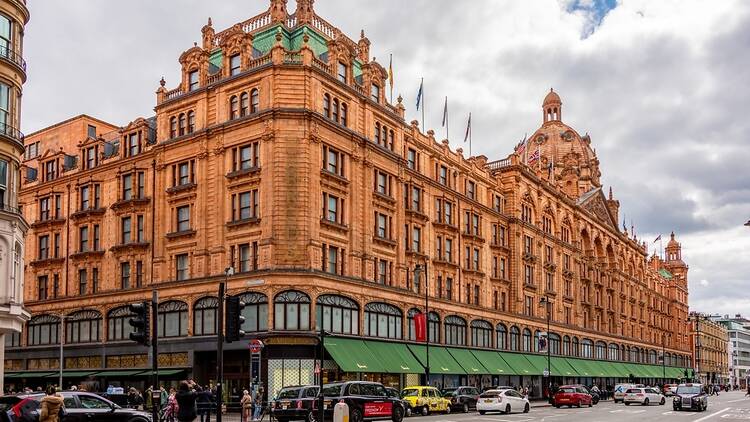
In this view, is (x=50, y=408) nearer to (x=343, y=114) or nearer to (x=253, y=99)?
(x=253, y=99)

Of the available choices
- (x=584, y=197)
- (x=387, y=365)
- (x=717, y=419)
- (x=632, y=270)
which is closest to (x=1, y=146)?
(x=387, y=365)

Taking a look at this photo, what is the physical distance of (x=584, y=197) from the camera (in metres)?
112

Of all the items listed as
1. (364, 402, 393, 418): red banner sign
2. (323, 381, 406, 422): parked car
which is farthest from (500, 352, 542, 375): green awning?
(364, 402, 393, 418): red banner sign

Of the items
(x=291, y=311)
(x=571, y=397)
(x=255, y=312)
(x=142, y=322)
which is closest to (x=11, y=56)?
(x=255, y=312)

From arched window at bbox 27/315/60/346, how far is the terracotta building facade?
0.18 metres

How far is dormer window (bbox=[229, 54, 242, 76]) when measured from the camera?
57.1 m

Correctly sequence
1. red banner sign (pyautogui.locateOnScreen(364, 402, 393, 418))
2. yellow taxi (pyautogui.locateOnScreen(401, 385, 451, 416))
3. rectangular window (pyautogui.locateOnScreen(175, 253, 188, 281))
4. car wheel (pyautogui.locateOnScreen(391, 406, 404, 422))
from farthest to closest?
Answer: rectangular window (pyautogui.locateOnScreen(175, 253, 188, 281)), yellow taxi (pyautogui.locateOnScreen(401, 385, 451, 416)), car wheel (pyautogui.locateOnScreen(391, 406, 404, 422)), red banner sign (pyautogui.locateOnScreen(364, 402, 393, 418))

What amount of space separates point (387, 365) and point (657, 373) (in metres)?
83.4

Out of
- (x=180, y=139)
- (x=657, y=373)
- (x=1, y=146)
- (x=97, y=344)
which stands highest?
(x=180, y=139)

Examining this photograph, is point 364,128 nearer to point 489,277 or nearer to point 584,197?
point 489,277

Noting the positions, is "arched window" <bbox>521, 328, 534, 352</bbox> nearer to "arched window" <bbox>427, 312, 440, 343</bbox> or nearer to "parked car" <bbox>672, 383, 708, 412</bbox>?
"arched window" <bbox>427, 312, 440, 343</bbox>

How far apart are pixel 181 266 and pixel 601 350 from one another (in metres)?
65.8

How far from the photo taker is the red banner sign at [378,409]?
126ft

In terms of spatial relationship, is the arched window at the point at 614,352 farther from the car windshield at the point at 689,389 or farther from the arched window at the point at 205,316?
the arched window at the point at 205,316
